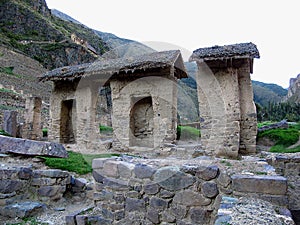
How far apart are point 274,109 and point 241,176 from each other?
28.8 m

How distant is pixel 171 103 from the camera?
887 centimetres

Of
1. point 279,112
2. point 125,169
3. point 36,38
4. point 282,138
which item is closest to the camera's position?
point 125,169

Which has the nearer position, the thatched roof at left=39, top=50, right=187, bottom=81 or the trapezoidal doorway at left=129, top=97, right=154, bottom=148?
the thatched roof at left=39, top=50, right=187, bottom=81

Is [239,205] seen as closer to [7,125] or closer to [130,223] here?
[130,223]

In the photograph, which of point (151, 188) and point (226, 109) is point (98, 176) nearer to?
point (151, 188)

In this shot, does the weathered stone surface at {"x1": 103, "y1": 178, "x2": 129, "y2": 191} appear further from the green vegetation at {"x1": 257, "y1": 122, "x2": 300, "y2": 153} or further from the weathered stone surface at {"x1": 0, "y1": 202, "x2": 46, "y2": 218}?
the green vegetation at {"x1": 257, "y1": 122, "x2": 300, "y2": 153}

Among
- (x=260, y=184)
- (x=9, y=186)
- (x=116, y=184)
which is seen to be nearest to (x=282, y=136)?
(x=260, y=184)

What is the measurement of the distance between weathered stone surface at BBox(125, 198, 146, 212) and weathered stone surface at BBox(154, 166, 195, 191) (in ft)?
1.44

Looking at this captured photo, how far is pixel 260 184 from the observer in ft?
8.79

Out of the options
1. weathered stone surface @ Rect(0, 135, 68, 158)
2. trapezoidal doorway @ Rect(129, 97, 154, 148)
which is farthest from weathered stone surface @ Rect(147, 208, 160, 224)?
trapezoidal doorway @ Rect(129, 97, 154, 148)

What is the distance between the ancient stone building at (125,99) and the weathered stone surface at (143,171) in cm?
529

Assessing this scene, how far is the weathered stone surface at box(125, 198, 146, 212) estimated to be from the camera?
11.3ft

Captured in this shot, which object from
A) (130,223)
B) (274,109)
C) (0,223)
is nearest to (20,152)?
(0,223)

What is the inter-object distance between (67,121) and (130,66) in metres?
5.38
